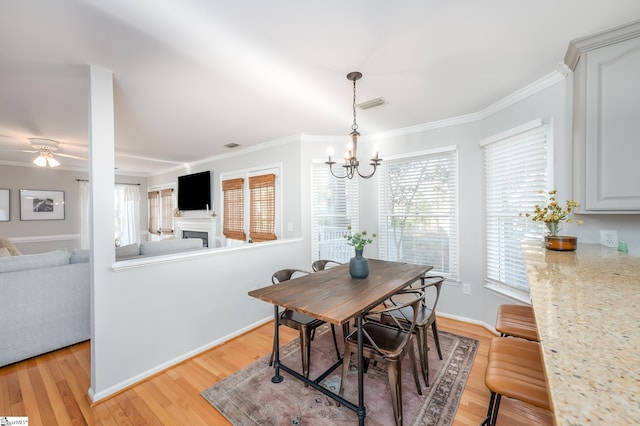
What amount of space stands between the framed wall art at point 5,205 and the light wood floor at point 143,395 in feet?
15.7

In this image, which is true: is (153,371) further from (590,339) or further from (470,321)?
(470,321)

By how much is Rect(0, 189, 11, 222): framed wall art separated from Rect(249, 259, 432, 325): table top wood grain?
6.73 meters

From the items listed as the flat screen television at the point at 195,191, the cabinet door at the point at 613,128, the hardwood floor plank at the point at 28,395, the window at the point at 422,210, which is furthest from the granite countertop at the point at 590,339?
the flat screen television at the point at 195,191

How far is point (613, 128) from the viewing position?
171 centimetres

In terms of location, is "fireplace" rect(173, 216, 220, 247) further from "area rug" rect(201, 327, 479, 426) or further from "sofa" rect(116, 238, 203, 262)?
"area rug" rect(201, 327, 479, 426)

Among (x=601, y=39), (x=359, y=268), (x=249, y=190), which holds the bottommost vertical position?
(x=359, y=268)

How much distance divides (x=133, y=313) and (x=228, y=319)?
38.8 inches

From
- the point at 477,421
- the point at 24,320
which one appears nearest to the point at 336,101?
the point at 477,421

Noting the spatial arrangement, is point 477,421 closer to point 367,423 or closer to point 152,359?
point 367,423

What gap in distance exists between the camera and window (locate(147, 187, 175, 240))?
6848mm

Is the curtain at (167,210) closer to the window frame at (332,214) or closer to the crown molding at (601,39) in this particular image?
the window frame at (332,214)

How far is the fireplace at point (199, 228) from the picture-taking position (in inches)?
222

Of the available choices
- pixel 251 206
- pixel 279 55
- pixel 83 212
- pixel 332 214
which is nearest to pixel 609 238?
pixel 279 55

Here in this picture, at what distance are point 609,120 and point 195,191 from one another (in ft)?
20.4
